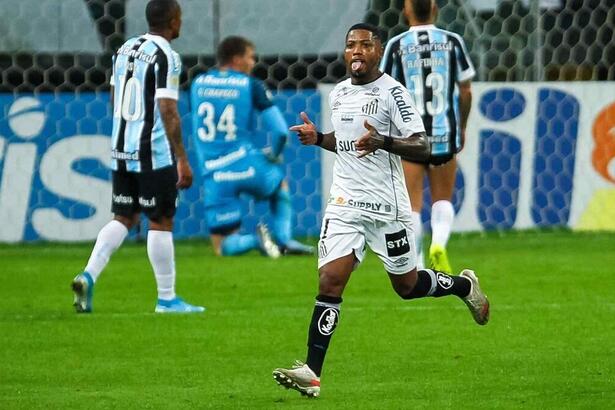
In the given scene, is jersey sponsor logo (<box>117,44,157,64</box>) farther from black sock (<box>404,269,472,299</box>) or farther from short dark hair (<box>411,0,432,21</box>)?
black sock (<box>404,269,472,299</box>)

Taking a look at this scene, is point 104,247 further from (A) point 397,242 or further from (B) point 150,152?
(A) point 397,242

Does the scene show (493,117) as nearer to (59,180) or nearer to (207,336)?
A: (59,180)

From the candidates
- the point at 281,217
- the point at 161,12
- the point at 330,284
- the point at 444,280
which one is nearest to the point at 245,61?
the point at 281,217

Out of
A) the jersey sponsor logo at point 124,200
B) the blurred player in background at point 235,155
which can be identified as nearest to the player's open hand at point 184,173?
the jersey sponsor logo at point 124,200

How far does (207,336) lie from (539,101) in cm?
656

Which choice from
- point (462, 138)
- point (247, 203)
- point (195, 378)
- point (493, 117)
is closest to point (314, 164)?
point (247, 203)

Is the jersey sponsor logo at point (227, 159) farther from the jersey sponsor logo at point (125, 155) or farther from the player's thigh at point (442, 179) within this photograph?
the jersey sponsor logo at point (125, 155)

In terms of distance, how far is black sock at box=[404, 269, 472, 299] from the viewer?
7.60 metres

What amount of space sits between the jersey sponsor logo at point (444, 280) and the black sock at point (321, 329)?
0.92 meters

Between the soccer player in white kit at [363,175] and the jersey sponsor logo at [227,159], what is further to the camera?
the jersey sponsor logo at [227,159]

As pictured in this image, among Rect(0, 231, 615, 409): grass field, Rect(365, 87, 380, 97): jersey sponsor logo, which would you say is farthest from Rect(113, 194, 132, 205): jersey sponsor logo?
Rect(365, 87, 380, 97): jersey sponsor logo

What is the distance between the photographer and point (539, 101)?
1441 centimetres

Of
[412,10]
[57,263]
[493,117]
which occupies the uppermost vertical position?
[412,10]

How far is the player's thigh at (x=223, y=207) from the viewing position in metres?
13.4
